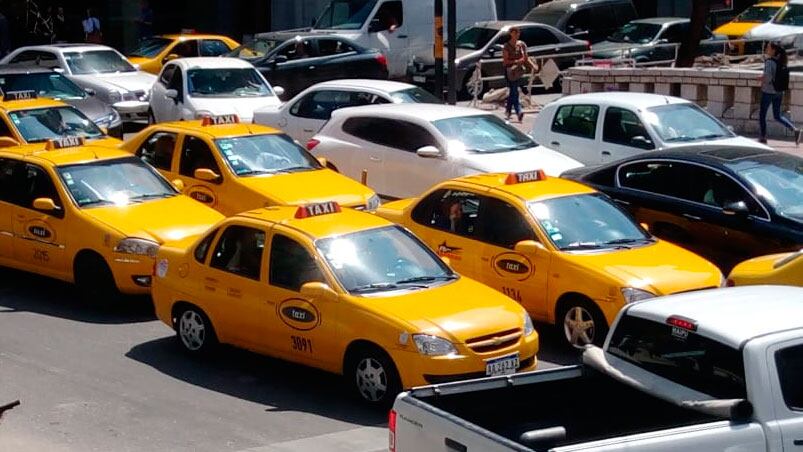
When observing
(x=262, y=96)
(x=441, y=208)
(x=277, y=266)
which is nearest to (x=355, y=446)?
(x=277, y=266)

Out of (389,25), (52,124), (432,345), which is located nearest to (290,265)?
(432,345)

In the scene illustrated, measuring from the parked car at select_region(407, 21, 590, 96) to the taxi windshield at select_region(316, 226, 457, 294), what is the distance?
1804cm

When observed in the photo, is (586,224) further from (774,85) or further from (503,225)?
(774,85)

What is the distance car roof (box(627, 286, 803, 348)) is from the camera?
7415 millimetres

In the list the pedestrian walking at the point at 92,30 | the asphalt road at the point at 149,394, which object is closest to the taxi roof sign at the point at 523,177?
the asphalt road at the point at 149,394

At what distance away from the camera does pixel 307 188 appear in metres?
15.8

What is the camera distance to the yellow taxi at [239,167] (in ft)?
51.6

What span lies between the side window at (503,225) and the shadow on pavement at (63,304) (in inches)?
135

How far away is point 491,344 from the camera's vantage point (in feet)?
34.7

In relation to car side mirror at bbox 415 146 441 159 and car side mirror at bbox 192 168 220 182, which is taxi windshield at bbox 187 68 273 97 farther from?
car side mirror at bbox 192 168 220 182

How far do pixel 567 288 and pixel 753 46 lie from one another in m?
22.4

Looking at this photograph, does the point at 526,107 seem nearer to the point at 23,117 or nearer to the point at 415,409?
the point at 23,117

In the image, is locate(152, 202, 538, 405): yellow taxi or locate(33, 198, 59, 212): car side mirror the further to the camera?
locate(33, 198, 59, 212): car side mirror

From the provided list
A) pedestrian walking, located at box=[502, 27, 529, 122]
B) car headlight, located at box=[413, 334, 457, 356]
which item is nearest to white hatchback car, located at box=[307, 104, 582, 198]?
pedestrian walking, located at box=[502, 27, 529, 122]
